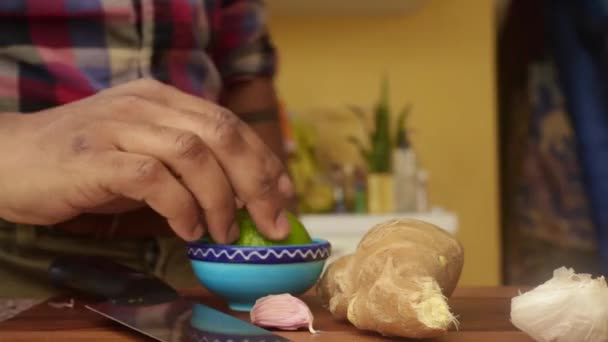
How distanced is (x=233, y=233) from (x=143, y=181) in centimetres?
8

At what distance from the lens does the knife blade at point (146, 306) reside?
500 millimetres

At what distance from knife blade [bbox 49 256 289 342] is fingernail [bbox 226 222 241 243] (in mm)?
49

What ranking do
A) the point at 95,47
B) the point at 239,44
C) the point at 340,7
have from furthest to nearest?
the point at 340,7
the point at 239,44
the point at 95,47

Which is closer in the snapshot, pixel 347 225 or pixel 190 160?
pixel 190 160

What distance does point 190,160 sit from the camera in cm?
56

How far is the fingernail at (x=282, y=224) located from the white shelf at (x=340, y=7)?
1.50m

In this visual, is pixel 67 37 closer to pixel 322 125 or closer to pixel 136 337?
pixel 136 337

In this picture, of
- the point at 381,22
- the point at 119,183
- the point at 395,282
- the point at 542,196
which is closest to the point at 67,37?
the point at 119,183

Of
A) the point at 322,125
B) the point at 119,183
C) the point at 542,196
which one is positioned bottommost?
the point at 542,196

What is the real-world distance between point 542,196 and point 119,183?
1.81 m

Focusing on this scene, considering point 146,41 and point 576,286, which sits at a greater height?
point 146,41

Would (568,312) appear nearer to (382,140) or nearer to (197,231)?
(197,231)

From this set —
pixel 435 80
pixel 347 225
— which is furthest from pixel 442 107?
pixel 347 225

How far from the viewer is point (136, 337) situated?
0.52 metres
